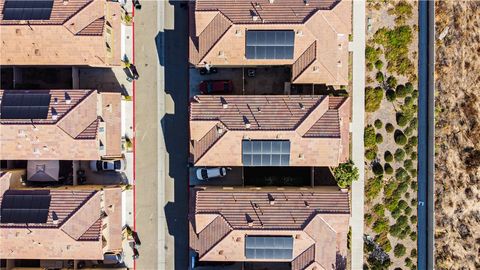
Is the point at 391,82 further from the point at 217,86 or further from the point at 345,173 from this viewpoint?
the point at 217,86

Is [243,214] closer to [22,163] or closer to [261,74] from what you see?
[261,74]

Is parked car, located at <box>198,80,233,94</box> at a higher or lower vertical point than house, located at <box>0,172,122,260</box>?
higher

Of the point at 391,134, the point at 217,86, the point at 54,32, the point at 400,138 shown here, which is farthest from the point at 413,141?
the point at 54,32

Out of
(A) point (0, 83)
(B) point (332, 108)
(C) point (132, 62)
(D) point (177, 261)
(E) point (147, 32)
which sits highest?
(E) point (147, 32)

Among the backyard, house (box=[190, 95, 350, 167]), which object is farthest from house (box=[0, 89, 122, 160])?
the backyard

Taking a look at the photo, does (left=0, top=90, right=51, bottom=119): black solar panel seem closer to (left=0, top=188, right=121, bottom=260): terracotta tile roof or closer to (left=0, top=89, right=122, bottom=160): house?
(left=0, top=89, right=122, bottom=160): house

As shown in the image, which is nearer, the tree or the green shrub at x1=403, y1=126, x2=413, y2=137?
the tree

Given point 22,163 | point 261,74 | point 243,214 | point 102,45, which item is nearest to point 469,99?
point 261,74

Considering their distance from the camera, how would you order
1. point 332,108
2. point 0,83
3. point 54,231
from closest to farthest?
point 54,231 → point 332,108 → point 0,83
